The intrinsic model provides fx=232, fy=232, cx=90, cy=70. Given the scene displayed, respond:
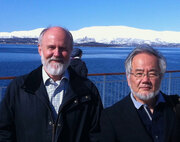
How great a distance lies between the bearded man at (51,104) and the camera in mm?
1788

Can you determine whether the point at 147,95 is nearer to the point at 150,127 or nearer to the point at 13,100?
the point at 150,127

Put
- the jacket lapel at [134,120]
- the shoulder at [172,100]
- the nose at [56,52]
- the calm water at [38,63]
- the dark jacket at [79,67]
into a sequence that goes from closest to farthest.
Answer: the jacket lapel at [134,120], the shoulder at [172,100], the nose at [56,52], the dark jacket at [79,67], the calm water at [38,63]

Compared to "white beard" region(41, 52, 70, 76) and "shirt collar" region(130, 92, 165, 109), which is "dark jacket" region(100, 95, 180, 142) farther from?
"white beard" region(41, 52, 70, 76)

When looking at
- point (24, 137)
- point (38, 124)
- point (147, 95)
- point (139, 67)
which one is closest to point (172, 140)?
point (147, 95)

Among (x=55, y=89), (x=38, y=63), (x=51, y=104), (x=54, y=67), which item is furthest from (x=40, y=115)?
(x=38, y=63)

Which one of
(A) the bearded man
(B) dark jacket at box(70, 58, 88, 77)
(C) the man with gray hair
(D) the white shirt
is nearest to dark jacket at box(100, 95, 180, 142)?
(C) the man with gray hair

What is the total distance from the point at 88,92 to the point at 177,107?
70 cm

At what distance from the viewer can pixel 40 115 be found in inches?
70.2

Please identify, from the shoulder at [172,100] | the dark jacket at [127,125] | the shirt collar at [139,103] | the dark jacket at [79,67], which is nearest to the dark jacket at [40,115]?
the dark jacket at [127,125]

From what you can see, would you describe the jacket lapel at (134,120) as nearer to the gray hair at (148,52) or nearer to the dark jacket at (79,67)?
the gray hair at (148,52)

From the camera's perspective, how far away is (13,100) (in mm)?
1833

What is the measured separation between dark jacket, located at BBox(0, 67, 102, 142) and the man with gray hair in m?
0.24

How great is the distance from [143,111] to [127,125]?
0.15 meters

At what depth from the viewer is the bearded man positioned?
1.79 metres
